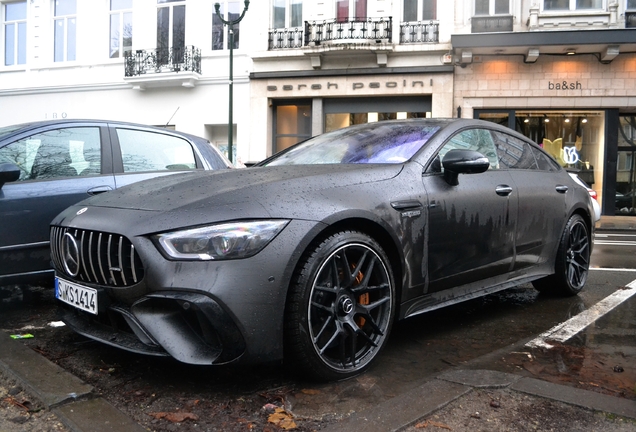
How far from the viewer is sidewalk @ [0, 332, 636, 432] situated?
239cm

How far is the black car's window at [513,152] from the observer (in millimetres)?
4387

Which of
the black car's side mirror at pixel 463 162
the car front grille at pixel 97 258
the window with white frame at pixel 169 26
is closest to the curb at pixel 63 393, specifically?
the car front grille at pixel 97 258

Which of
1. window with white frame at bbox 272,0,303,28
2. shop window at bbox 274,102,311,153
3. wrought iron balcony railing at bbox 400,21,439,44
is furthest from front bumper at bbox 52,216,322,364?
window with white frame at bbox 272,0,303,28

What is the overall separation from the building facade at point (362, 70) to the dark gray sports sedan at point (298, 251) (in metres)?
14.1

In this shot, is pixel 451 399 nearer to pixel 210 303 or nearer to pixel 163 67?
pixel 210 303

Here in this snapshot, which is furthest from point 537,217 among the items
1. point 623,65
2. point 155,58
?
point 155,58

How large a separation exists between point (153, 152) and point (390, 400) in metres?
3.33

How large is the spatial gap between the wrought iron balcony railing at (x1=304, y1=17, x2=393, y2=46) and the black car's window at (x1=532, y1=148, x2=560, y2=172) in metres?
14.0

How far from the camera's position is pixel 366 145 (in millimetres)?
3859

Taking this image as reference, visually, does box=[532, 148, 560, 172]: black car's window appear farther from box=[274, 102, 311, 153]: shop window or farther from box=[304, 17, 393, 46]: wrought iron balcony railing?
box=[274, 102, 311, 153]: shop window

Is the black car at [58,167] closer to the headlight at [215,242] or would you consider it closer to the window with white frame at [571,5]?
the headlight at [215,242]

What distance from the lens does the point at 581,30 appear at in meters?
16.5

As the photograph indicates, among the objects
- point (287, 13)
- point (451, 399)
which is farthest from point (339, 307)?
point (287, 13)

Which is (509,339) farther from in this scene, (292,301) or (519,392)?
(292,301)
